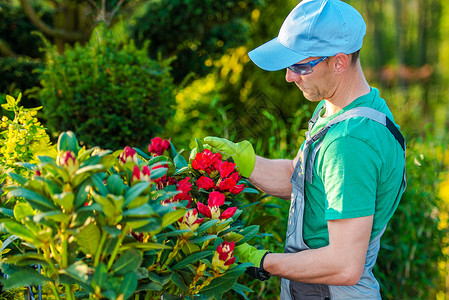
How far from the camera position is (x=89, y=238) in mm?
1092

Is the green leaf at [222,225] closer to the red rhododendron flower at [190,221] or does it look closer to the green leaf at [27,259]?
the red rhododendron flower at [190,221]

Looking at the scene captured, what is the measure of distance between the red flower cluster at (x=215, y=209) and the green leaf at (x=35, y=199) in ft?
1.61

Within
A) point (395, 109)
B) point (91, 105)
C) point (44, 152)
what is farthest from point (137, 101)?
point (395, 109)

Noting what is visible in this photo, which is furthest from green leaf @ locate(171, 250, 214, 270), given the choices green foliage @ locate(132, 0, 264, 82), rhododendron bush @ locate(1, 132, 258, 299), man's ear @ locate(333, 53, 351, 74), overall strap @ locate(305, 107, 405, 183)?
green foliage @ locate(132, 0, 264, 82)

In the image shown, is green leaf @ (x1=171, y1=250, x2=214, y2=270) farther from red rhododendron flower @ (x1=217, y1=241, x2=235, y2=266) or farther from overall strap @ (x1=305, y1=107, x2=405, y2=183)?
overall strap @ (x1=305, y1=107, x2=405, y2=183)

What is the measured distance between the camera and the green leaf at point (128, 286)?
1066mm

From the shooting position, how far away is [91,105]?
2910 millimetres

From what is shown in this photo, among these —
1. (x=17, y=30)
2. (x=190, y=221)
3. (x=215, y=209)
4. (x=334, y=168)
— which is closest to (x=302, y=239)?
(x=334, y=168)

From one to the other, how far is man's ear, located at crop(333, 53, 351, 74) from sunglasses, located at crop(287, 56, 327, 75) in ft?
0.17

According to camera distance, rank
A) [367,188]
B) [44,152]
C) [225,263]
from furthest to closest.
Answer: [44,152]
[367,188]
[225,263]

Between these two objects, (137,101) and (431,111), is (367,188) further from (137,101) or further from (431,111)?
(431,111)

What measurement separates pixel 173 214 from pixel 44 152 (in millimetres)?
1048

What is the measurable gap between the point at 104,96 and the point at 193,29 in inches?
64.3

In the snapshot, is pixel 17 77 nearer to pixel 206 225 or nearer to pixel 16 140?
pixel 16 140
